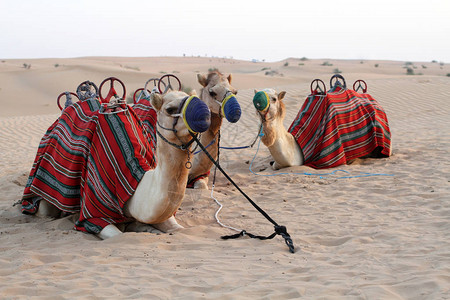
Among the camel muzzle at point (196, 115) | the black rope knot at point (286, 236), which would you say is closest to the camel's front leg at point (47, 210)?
the camel muzzle at point (196, 115)

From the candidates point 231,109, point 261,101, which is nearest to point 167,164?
point 231,109

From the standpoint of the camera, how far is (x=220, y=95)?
5.32 meters

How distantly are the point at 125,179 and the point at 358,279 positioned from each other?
2.18m

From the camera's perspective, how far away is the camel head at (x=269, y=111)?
20.4 feet

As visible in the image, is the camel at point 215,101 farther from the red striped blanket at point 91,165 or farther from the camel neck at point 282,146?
the camel neck at point 282,146

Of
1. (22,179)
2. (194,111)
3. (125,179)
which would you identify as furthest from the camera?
(22,179)

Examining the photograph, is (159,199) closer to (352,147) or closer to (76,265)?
(76,265)

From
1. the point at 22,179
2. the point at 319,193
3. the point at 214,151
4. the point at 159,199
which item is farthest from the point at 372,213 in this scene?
the point at 22,179

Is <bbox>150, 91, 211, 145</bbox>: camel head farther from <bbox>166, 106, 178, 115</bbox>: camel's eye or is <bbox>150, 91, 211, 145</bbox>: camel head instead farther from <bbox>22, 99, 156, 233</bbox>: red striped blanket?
<bbox>22, 99, 156, 233</bbox>: red striped blanket

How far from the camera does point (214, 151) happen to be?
5352 millimetres

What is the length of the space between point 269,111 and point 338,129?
1426mm

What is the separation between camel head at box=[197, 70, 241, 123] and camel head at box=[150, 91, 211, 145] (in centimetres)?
115

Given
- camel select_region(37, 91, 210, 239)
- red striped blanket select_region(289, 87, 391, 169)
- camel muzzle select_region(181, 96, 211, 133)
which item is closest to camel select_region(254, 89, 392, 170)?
red striped blanket select_region(289, 87, 391, 169)

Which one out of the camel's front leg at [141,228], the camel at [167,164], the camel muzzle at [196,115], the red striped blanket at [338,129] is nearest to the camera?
the camel muzzle at [196,115]
